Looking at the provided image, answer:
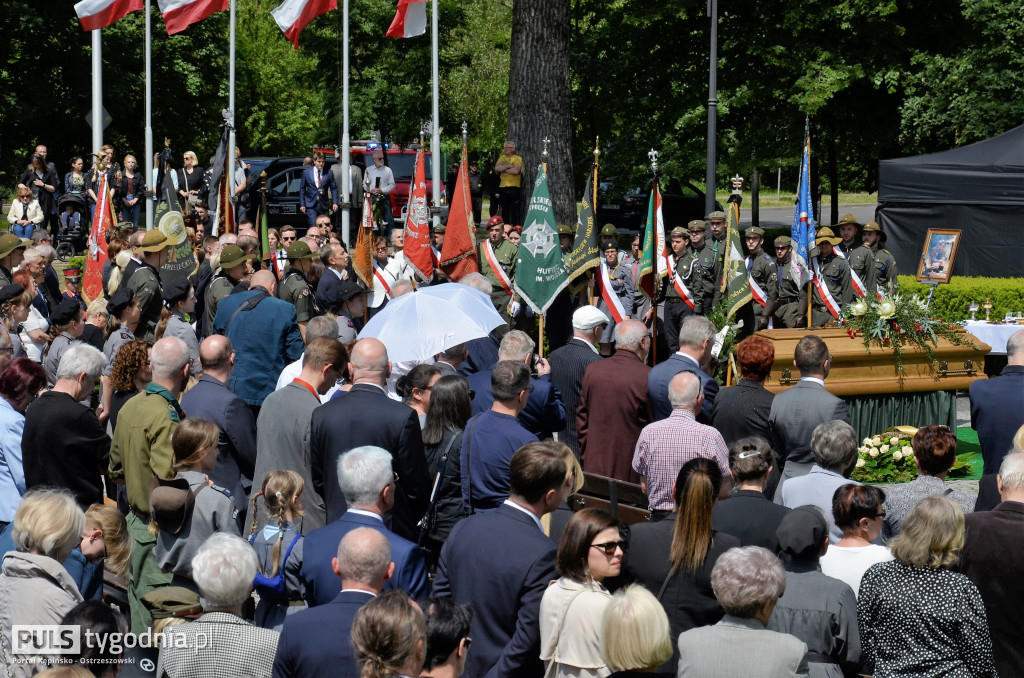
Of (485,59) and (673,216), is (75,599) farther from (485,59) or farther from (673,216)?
(485,59)

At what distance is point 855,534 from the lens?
5.22 m

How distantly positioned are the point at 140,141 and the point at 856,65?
86.7 ft

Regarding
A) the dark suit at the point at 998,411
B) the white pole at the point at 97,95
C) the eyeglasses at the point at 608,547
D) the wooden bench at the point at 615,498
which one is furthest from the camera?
the white pole at the point at 97,95

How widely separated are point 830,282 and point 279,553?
10403 mm

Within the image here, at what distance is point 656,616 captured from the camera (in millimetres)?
4074

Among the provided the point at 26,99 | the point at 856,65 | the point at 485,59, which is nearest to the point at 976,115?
the point at 856,65

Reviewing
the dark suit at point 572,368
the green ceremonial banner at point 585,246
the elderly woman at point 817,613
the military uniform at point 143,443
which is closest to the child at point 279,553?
the military uniform at point 143,443

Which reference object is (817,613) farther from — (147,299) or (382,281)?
(382,281)

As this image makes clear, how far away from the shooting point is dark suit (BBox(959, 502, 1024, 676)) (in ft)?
17.0

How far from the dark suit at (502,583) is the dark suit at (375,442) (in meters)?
1.17

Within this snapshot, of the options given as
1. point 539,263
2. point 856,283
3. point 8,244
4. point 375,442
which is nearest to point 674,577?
point 375,442

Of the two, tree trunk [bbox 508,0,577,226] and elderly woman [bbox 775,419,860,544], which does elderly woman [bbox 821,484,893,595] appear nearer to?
elderly woman [bbox 775,419,860,544]

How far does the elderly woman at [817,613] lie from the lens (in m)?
4.73

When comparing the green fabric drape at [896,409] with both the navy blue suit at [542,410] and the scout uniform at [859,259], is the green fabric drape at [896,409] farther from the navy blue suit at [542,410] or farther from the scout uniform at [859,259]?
the navy blue suit at [542,410]
